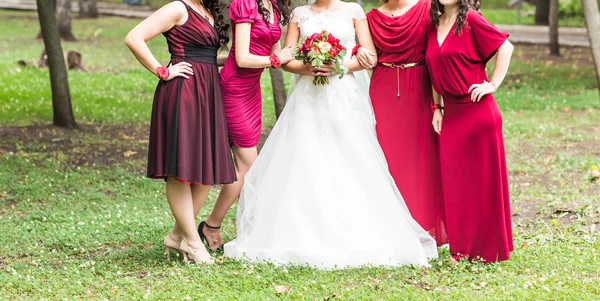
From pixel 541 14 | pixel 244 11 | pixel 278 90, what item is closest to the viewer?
pixel 244 11

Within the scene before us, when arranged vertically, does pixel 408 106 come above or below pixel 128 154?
above

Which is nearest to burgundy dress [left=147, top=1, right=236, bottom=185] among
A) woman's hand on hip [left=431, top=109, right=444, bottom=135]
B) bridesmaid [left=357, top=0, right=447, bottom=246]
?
bridesmaid [left=357, top=0, right=447, bottom=246]

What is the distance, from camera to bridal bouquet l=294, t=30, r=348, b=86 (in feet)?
19.1

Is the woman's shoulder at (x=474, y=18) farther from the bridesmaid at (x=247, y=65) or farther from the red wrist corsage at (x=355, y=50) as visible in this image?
the bridesmaid at (x=247, y=65)

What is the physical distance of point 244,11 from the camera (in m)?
5.93

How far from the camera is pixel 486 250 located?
5.95 m

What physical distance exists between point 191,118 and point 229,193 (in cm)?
84

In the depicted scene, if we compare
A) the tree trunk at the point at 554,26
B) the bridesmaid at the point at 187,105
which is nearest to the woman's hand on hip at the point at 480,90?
the bridesmaid at the point at 187,105

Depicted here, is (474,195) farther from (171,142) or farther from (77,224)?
Result: (77,224)

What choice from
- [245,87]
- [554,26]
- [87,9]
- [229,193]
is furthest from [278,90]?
[87,9]

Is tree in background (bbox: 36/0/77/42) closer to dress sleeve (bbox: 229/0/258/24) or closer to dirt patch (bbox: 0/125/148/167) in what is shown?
dirt patch (bbox: 0/125/148/167)

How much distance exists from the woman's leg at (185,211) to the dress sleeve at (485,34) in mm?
2308

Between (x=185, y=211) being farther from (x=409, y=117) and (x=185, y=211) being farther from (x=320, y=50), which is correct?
(x=409, y=117)

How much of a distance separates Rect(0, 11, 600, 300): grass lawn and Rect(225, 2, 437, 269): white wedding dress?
0.18m
